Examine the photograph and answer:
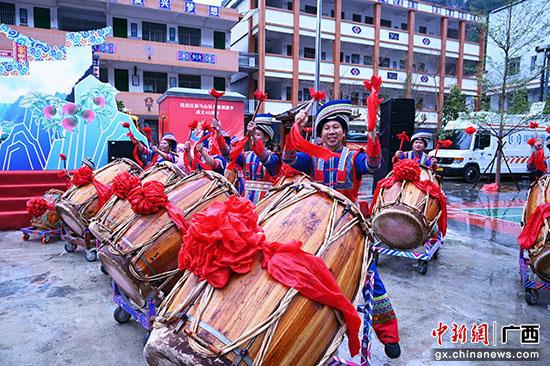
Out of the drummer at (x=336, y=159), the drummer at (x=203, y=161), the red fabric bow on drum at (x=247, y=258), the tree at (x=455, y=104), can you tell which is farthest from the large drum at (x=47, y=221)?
the tree at (x=455, y=104)

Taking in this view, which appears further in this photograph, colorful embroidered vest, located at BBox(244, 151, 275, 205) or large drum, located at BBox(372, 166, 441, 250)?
colorful embroidered vest, located at BBox(244, 151, 275, 205)

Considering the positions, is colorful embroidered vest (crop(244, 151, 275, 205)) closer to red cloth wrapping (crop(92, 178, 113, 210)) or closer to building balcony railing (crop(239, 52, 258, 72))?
red cloth wrapping (crop(92, 178, 113, 210))

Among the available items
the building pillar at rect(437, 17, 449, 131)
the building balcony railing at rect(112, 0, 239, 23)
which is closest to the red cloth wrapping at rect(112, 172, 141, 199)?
the building balcony railing at rect(112, 0, 239, 23)

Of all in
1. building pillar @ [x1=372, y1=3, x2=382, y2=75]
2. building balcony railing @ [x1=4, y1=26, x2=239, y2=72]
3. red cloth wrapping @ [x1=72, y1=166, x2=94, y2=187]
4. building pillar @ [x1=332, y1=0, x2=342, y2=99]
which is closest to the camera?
red cloth wrapping @ [x1=72, y1=166, x2=94, y2=187]

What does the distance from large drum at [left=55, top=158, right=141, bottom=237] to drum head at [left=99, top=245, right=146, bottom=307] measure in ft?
7.72

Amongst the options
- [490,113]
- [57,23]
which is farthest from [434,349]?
[57,23]

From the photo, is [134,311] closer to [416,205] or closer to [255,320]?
[255,320]

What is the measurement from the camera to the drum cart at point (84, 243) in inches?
203

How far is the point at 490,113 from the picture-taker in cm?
1438

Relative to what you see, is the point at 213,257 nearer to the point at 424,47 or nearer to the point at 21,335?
the point at 21,335

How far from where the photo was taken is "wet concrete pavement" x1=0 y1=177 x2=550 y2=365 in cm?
298

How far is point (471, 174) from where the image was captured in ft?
50.2

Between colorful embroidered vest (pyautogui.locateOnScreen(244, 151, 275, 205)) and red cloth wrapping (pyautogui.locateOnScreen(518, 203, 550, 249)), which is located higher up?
colorful embroidered vest (pyautogui.locateOnScreen(244, 151, 275, 205))

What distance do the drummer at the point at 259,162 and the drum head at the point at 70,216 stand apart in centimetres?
235
